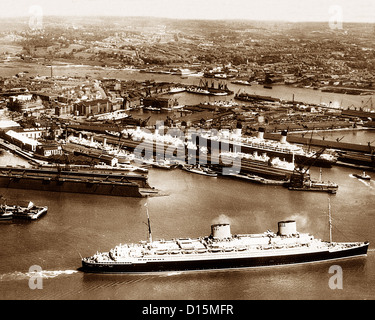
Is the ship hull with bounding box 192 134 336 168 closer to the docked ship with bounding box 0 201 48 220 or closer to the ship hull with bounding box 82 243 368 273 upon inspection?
the ship hull with bounding box 82 243 368 273

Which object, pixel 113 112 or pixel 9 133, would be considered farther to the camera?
pixel 113 112

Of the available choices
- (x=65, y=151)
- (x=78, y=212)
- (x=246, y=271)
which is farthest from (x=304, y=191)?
(x=65, y=151)

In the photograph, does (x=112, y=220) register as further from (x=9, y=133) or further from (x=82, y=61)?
(x=82, y=61)

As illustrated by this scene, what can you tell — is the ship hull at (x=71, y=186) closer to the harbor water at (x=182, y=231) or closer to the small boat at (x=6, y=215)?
the harbor water at (x=182, y=231)

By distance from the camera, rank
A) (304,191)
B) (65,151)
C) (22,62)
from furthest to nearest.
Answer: (22,62)
(65,151)
(304,191)

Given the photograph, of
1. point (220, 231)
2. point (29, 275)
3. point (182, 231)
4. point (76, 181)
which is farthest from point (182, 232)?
point (76, 181)

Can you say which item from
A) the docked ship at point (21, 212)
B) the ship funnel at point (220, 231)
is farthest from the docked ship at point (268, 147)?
the docked ship at point (21, 212)

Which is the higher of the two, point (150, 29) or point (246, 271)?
point (150, 29)
